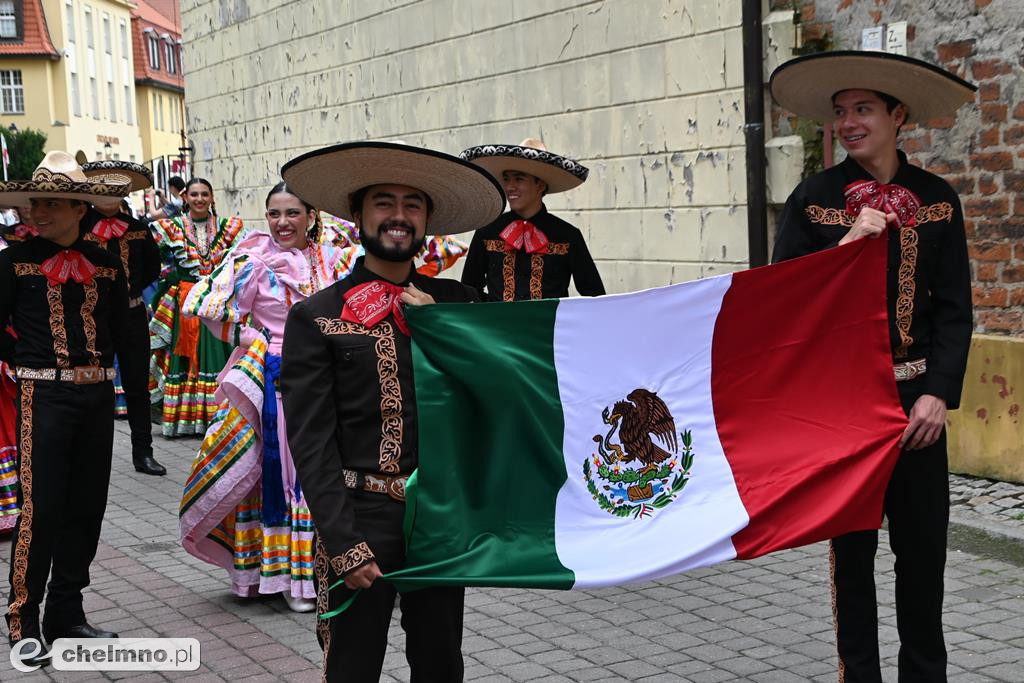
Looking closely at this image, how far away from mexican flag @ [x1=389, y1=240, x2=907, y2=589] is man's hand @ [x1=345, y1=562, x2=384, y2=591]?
105 mm

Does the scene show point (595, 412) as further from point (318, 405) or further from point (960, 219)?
point (960, 219)

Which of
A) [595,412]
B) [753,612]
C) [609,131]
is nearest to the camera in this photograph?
[595,412]

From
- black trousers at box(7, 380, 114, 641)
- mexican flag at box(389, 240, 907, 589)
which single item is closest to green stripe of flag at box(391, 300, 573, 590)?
mexican flag at box(389, 240, 907, 589)

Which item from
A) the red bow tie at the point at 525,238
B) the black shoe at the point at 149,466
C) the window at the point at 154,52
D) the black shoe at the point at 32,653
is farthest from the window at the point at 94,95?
the black shoe at the point at 32,653

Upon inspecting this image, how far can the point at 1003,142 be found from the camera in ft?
26.5

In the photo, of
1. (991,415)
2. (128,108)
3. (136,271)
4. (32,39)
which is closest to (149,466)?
(136,271)

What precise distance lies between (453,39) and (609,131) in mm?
2758

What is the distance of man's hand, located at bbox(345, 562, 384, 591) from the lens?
3.72 metres

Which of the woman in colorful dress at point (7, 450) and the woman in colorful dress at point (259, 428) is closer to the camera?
the woman in colorful dress at point (259, 428)

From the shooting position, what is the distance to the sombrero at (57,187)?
19.9 feet

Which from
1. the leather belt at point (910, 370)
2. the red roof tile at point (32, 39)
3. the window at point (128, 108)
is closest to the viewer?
the leather belt at point (910, 370)

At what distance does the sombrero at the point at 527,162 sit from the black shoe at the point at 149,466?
4349 millimetres

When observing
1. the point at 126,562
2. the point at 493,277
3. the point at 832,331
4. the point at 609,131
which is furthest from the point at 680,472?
the point at 609,131

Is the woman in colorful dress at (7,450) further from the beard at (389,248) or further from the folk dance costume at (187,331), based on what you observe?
the beard at (389,248)
